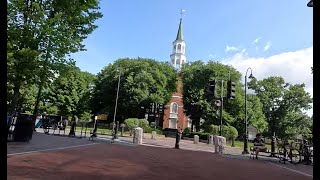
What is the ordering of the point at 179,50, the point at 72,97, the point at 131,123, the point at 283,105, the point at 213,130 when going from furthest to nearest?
the point at 179,50 → the point at 283,105 → the point at 72,97 → the point at 213,130 → the point at 131,123

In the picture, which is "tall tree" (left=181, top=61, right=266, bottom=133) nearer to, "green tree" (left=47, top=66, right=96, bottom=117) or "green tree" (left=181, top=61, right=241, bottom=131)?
"green tree" (left=181, top=61, right=241, bottom=131)

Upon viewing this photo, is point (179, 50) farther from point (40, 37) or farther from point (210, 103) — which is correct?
point (40, 37)

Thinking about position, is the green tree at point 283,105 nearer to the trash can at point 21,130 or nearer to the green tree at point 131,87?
the green tree at point 131,87

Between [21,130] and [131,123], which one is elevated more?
[131,123]

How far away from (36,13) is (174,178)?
1026 centimetres

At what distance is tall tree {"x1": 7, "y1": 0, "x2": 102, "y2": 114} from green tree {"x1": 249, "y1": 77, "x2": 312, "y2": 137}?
6236cm

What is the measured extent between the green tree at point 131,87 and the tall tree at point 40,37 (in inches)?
1645

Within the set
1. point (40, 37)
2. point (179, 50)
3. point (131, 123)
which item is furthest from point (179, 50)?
point (40, 37)

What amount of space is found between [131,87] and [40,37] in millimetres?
44861

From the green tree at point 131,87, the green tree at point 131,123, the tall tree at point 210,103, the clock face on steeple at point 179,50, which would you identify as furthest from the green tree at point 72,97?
the clock face on steeple at point 179,50

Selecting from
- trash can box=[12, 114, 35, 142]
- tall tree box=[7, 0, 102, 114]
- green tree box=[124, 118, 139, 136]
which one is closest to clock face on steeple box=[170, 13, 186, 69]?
green tree box=[124, 118, 139, 136]

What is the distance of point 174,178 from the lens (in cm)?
871

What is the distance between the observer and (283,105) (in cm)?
7331
